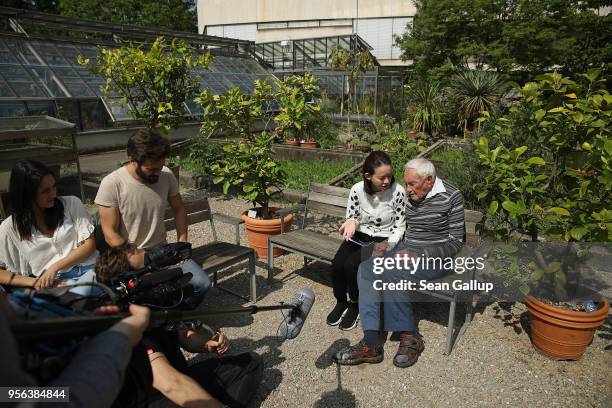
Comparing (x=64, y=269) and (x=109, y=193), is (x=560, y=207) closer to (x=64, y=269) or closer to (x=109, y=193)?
(x=109, y=193)

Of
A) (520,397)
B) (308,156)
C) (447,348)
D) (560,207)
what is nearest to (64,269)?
(447,348)

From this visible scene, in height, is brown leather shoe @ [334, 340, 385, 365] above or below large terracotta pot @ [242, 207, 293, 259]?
below

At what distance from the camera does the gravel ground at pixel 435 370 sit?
2.63 meters

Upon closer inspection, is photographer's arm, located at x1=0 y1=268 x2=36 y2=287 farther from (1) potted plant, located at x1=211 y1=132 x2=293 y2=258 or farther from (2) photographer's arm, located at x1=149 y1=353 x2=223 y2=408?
(1) potted plant, located at x1=211 y1=132 x2=293 y2=258

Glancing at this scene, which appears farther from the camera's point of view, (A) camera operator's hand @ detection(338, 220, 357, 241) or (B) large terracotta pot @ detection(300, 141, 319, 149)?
(B) large terracotta pot @ detection(300, 141, 319, 149)

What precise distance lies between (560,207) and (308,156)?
6.70 metres

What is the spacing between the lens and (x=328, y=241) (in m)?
4.08

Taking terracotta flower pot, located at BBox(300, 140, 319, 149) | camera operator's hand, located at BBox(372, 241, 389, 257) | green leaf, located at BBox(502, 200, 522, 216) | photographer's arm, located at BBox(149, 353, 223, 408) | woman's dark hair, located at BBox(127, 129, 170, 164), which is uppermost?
woman's dark hair, located at BBox(127, 129, 170, 164)

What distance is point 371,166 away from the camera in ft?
11.1

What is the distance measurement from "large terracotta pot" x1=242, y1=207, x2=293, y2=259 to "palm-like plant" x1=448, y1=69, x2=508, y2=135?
30.9 feet

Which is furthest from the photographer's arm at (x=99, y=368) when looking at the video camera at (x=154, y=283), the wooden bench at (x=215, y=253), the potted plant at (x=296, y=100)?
the potted plant at (x=296, y=100)

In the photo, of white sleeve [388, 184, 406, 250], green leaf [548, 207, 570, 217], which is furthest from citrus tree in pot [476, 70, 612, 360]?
white sleeve [388, 184, 406, 250]

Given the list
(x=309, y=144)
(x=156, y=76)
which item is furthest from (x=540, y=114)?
(x=309, y=144)

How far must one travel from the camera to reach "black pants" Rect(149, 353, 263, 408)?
7.87 feet
